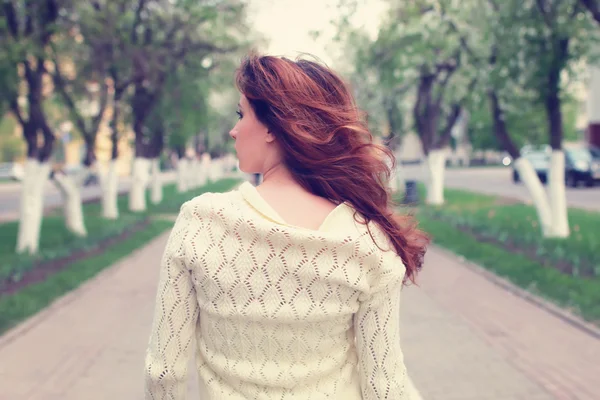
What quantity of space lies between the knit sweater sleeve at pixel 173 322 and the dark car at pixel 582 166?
25.6 m

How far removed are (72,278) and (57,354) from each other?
349cm

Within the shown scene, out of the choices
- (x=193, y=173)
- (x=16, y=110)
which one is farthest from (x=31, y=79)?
(x=193, y=173)

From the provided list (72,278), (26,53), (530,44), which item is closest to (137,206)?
(26,53)

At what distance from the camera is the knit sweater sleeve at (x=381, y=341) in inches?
60.5

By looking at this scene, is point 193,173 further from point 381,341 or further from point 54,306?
point 381,341

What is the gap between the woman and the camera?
1437 millimetres

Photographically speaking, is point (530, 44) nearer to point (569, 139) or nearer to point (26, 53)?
point (26, 53)

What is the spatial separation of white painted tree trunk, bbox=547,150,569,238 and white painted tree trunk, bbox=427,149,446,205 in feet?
27.9

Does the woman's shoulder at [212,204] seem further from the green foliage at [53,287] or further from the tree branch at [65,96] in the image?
the tree branch at [65,96]

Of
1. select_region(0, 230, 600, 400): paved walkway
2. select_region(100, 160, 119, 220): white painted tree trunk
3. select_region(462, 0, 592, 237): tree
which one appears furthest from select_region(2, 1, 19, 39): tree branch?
select_region(462, 0, 592, 237): tree

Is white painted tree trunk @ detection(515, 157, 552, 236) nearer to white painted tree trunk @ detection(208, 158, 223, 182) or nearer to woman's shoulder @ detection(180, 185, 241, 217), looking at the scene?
woman's shoulder @ detection(180, 185, 241, 217)

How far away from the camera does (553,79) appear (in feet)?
34.9

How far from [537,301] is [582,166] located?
19402mm

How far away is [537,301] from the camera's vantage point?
7.20 m
